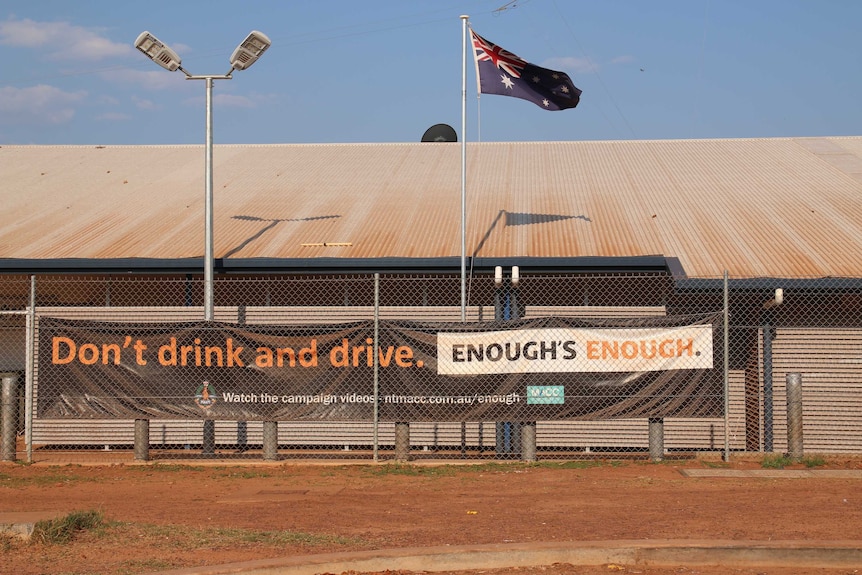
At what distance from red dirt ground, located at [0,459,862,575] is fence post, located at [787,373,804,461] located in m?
0.48

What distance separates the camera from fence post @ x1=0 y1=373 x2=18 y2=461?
1245cm

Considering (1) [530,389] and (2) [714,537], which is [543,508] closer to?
(2) [714,537]

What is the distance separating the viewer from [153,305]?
1473 cm

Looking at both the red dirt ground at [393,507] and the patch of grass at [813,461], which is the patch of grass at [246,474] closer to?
the red dirt ground at [393,507]

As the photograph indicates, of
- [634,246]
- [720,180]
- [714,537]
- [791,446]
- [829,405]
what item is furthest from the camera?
[720,180]

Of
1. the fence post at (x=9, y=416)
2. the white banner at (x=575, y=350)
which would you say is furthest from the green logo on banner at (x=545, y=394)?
the fence post at (x=9, y=416)

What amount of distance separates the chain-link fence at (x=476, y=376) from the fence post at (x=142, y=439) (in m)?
0.02

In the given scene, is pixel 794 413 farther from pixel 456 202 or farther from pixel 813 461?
pixel 456 202

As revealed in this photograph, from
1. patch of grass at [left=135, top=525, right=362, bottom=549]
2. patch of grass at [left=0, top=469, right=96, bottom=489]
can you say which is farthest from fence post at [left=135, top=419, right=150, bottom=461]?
patch of grass at [left=135, top=525, right=362, bottom=549]

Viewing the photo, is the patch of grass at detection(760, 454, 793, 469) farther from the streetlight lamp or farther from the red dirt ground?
the streetlight lamp

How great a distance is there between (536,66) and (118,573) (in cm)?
905

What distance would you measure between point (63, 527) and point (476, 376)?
558 cm

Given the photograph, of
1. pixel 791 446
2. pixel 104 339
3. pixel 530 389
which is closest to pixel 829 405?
pixel 791 446

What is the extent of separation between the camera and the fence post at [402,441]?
39.6 feet
